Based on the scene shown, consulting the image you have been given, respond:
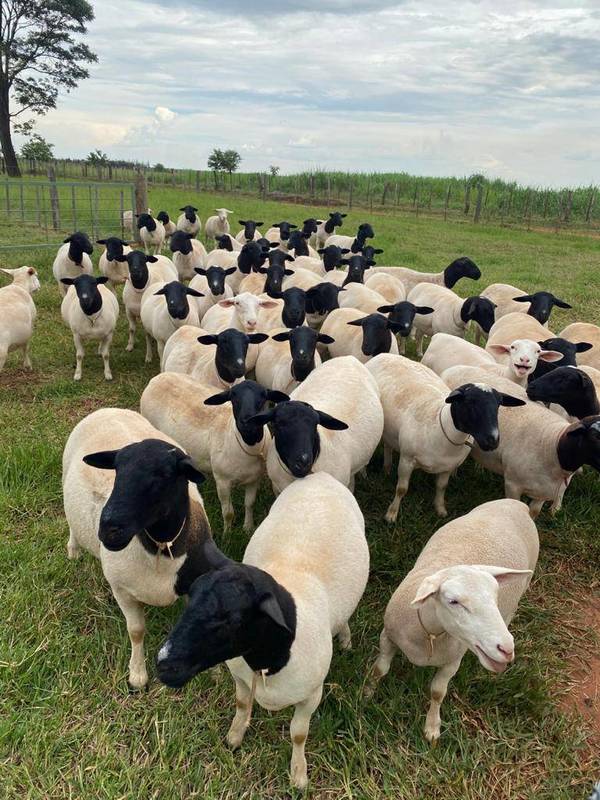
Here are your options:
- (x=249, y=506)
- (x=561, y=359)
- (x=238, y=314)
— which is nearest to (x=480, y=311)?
(x=561, y=359)

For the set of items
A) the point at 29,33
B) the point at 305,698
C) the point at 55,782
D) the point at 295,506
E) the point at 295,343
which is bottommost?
the point at 55,782

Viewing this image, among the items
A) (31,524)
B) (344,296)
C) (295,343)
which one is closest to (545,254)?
(344,296)

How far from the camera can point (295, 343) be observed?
512cm

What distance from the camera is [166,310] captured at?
6.85m

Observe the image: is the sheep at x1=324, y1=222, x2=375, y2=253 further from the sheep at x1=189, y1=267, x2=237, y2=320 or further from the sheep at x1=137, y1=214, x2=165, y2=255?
the sheep at x1=137, y1=214, x2=165, y2=255

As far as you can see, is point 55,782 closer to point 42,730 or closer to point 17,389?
point 42,730

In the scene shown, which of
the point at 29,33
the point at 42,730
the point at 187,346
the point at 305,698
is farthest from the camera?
the point at 29,33

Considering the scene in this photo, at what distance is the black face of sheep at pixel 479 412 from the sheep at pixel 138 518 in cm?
201

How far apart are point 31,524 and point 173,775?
224 centimetres

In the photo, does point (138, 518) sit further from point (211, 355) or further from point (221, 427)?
point (211, 355)

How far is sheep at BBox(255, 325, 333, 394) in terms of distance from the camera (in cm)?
510

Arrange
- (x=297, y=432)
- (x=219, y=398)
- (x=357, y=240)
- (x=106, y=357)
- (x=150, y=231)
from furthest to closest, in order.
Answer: (x=150, y=231), (x=357, y=240), (x=106, y=357), (x=219, y=398), (x=297, y=432)

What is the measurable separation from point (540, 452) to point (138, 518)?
3.19 meters

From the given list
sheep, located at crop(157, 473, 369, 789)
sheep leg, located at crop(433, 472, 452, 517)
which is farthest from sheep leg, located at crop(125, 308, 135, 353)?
sheep, located at crop(157, 473, 369, 789)
